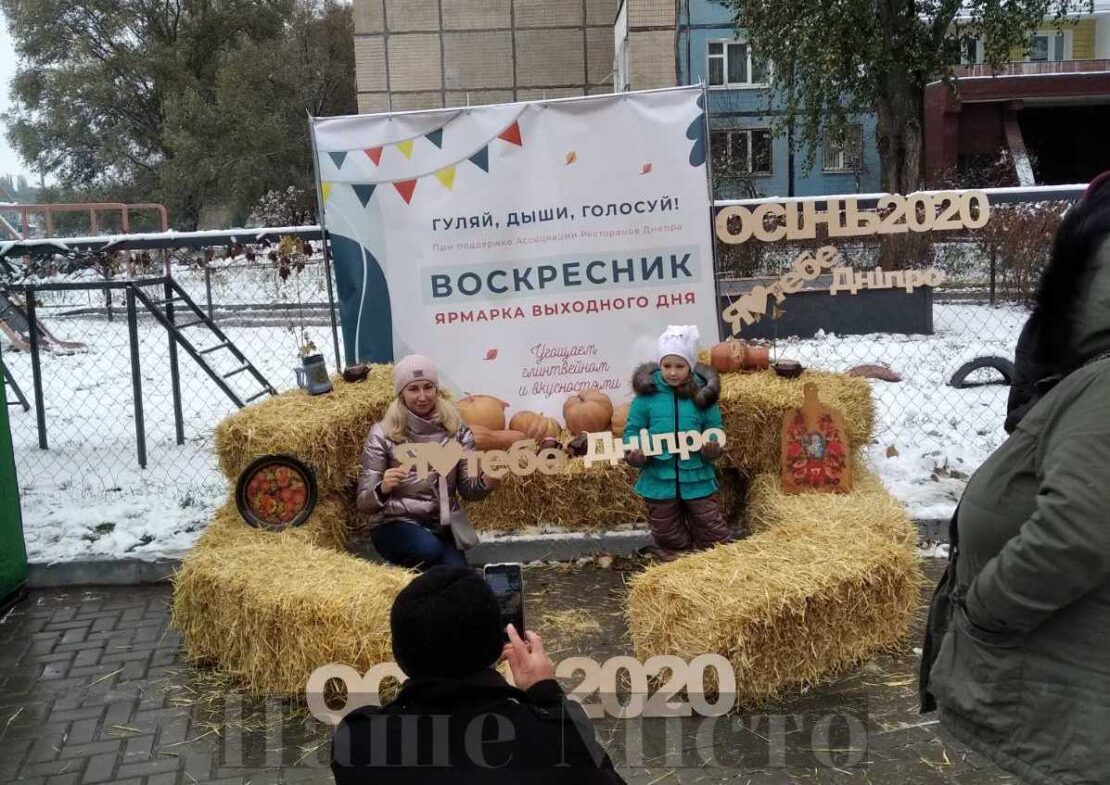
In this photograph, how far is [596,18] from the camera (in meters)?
→ 32.8

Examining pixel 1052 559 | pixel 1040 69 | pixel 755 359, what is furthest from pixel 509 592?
pixel 1040 69

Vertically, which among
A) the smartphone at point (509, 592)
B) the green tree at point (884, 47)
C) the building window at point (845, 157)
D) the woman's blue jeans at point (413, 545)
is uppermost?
the green tree at point (884, 47)

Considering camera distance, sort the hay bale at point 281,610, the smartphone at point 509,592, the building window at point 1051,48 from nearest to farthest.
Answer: the smartphone at point 509,592 < the hay bale at point 281,610 < the building window at point 1051,48

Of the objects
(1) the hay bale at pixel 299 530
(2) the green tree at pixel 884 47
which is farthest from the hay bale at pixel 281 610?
(2) the green tree at pixel 884 47

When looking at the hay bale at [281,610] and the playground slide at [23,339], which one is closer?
the hay bale at [281,610]

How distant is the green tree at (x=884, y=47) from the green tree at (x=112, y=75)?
22.7 m

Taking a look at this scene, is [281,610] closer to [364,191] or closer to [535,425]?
[535,425]

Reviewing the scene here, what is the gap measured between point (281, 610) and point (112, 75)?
1420 inches

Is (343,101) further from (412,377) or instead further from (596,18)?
(412,377)

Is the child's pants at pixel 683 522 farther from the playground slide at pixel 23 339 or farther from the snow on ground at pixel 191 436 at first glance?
the playground slide at pixel 23 339

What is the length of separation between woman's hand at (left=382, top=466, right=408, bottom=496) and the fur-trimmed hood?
1315 millimetres

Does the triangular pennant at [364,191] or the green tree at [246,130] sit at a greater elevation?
the green tree at [246,130]

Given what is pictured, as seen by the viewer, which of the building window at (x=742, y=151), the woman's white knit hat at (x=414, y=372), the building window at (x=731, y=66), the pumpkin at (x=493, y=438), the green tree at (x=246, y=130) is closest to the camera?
the woman's white knit hat at (x=414, y=372)

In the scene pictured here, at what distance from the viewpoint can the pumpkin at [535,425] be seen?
5824 mm
